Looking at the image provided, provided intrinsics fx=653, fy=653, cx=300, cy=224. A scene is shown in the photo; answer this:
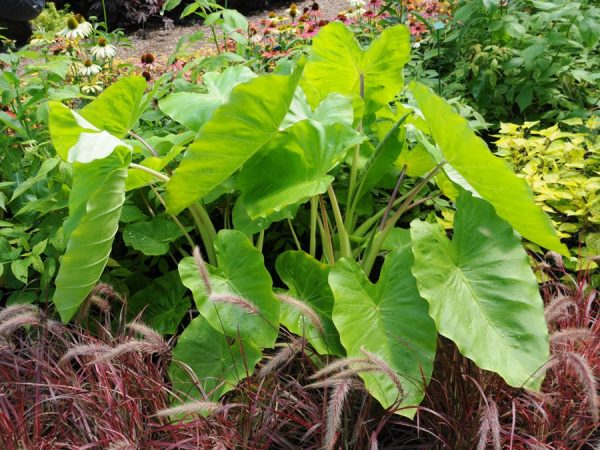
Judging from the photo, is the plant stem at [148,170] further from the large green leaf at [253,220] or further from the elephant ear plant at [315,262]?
the large green leaf at [253,220]

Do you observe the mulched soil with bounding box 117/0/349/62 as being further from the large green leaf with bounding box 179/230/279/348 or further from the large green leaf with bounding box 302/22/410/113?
the large green leaf with bounding box 179/230/279/348

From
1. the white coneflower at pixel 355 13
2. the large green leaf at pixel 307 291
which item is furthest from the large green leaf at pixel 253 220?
the white coneflower at pixel 355 13

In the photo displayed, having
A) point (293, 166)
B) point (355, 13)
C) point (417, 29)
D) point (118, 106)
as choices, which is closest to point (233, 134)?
point (293, 166)

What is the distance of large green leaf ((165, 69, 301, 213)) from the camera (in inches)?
61.1

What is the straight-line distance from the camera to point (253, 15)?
7883mm

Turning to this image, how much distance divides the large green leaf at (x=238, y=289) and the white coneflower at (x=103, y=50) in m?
1.77

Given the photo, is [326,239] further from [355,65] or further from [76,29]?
[76,29]

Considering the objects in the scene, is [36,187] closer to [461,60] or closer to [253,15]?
[461,60]

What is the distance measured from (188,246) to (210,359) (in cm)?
65

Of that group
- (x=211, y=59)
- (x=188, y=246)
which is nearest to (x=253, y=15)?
(x=211, y=59)

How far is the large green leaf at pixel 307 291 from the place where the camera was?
66.4 inches

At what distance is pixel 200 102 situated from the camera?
200 centimetres

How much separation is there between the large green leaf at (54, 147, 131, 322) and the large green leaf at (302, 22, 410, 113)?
0.69 metres

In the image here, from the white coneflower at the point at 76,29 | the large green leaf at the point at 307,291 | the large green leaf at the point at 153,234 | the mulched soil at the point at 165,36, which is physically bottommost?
the mulched soil at the point at 165,36
